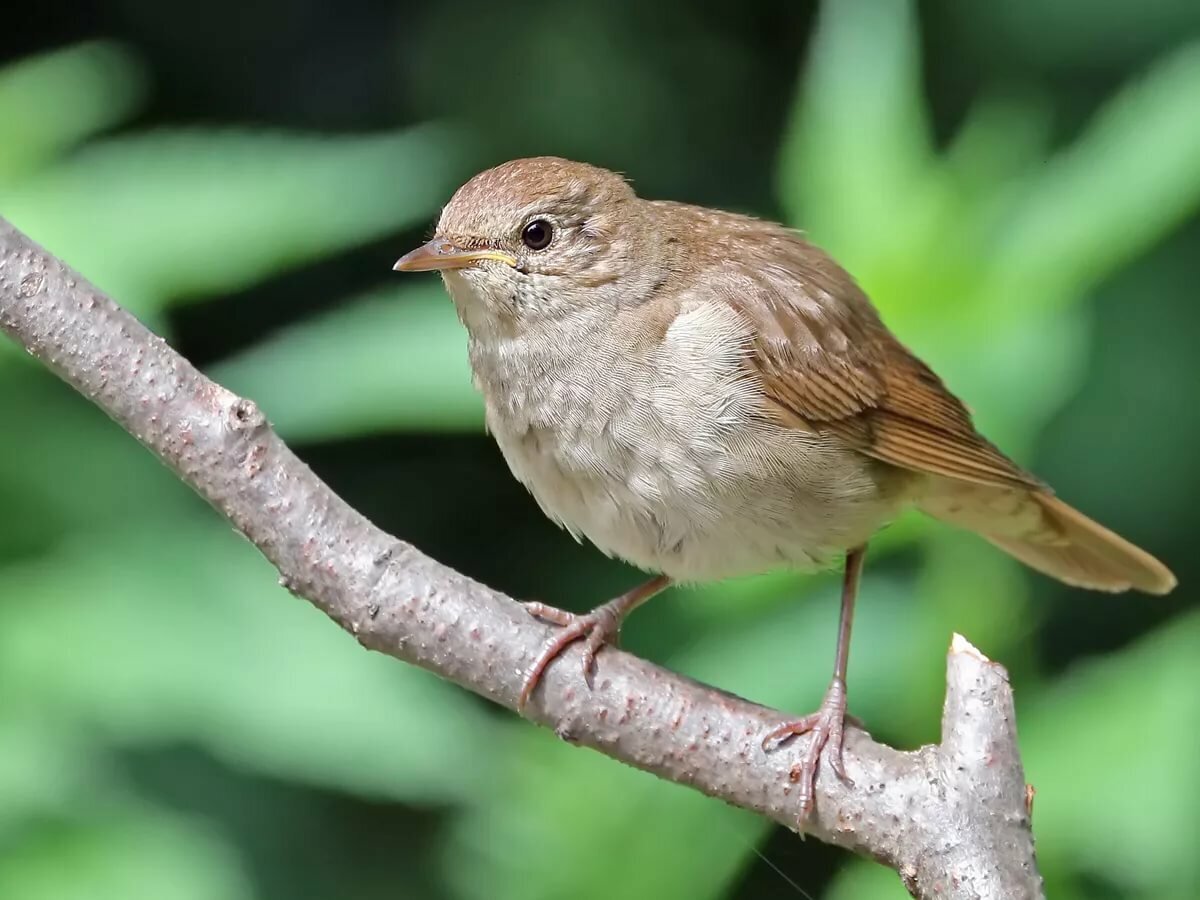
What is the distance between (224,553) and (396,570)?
1.26 meters

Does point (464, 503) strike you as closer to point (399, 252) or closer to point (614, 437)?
point (399, 252)

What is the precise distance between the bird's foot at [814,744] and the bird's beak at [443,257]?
0.99 metres

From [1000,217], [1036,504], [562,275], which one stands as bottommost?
[1036,504]

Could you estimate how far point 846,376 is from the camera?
2.83 meters

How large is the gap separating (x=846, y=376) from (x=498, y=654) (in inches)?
37.6

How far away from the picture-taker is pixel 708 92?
4.97 meters

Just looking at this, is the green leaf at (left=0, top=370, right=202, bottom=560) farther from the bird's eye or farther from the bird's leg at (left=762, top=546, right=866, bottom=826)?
the bird's leg at (left=762, top=546, right=866, bottom=826)

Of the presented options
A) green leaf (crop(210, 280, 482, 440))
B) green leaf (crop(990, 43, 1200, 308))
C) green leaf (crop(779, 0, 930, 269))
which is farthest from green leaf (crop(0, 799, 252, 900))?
green leaf (crop(990, 43, 1200, 308))

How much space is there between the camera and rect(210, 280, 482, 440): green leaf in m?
3.38

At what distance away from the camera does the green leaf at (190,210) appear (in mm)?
3336

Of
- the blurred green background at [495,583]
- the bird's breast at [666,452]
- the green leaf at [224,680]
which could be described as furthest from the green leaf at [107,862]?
the bird's breast at [666,452]

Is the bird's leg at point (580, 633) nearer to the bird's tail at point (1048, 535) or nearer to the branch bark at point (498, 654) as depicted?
the branch bark at point (498, 654)

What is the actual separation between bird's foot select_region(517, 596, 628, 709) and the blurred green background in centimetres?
51

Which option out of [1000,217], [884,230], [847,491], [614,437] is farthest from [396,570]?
[1000,217]
